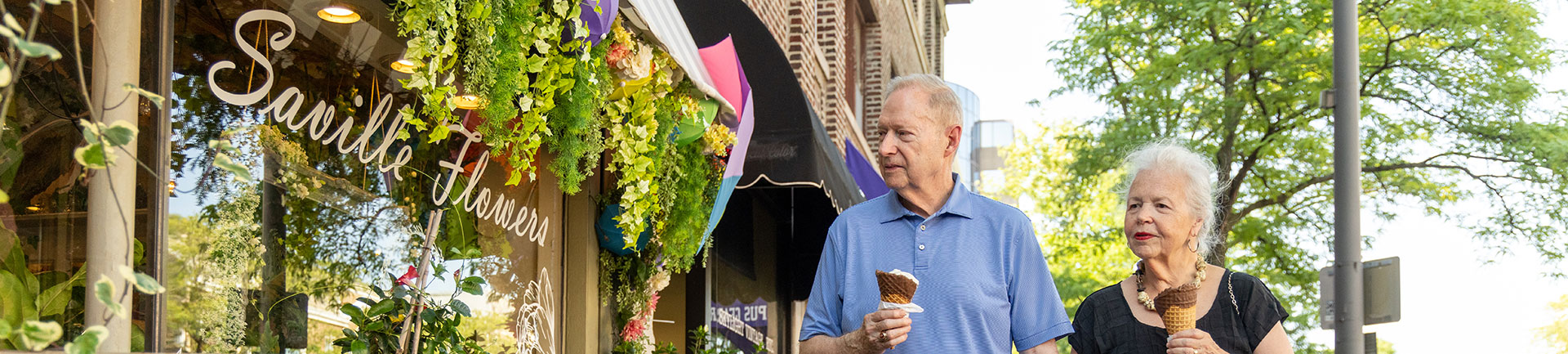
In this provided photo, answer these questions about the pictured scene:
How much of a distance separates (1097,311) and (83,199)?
2727 millimetres

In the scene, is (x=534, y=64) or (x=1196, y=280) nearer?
(x=1196, y=280)

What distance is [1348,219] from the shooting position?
278 inches

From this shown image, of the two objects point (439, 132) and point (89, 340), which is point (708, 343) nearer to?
point (439, 132)

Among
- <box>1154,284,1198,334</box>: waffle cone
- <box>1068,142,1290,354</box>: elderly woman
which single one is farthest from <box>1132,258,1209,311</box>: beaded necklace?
<box>1154,284,1198,334</box>: waffle cone

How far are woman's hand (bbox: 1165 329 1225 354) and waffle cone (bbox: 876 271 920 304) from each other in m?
0.91

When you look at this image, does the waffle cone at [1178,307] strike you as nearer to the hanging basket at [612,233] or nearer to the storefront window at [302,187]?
the storefront window at [302,187]

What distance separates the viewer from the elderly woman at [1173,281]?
3.49 m

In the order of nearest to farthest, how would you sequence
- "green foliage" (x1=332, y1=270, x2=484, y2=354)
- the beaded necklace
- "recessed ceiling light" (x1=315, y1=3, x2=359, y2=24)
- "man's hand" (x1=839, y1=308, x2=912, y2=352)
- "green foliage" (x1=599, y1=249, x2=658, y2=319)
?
1. "man's hand" (x1=839, y1=308, x2=912, y2=352)
2. the beaded necklace
3. "green foliage" (x1=332, y1=270, x2=484, y2=354)
4. "recessed ceiling light" (x1=315, y1=3, x2=359, y2=24)
5. "green foliage" (x1=599, y1=249, x2=658, y2=319)

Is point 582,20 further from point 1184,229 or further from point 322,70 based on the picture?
point 1184,229

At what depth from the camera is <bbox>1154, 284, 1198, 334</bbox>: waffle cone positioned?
3189mm

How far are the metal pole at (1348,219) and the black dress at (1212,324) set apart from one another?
153 inches

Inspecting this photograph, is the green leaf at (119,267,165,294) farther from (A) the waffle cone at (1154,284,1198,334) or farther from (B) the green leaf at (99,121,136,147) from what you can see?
(A) the waffle cone at (1154,284,1198,334)

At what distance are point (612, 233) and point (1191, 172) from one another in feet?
10.2

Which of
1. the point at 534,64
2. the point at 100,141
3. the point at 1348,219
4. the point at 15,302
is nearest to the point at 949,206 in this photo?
the point at 534,64
